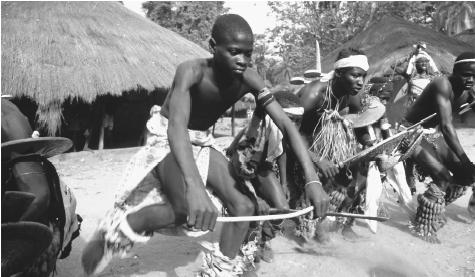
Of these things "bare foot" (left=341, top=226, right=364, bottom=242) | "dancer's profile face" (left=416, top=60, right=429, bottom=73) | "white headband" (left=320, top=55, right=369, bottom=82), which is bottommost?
"bare foot" (left=341, top=226, right=364, bottom=242)

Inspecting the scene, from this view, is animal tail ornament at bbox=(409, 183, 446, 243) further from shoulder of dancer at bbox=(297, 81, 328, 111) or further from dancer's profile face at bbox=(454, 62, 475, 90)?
shoulder of dancer at bbox=(297, 81, 328, 111)

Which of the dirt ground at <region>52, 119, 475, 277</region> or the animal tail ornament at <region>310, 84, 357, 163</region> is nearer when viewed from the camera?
the dirt ground at <region>52, 119, 475, 277</region>

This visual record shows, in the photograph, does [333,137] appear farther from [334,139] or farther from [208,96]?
[208,96]

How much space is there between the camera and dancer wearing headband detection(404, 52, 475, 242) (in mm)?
3738

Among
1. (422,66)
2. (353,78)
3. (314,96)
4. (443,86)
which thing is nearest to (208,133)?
(314,96)

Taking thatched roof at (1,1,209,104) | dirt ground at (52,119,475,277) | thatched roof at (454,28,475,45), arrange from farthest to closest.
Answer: thatched roof at (454,28,475,45), thatched roof at (1,1,209,104), dirt ground at (52,119,475,277)

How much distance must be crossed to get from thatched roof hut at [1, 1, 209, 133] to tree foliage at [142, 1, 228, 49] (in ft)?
36.3

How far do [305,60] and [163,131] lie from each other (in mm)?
20763

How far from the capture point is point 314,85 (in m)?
3.59

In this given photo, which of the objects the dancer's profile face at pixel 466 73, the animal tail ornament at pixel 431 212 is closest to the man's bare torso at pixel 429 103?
the dancer's profile face at pixel 466 73

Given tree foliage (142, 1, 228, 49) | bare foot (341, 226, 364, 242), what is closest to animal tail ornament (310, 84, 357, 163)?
bare foot (341, 226, 364, 242)

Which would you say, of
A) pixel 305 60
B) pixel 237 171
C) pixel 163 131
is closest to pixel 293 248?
pixel 237 171

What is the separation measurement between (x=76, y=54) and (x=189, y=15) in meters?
14.0

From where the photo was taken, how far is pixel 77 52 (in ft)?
32.0
